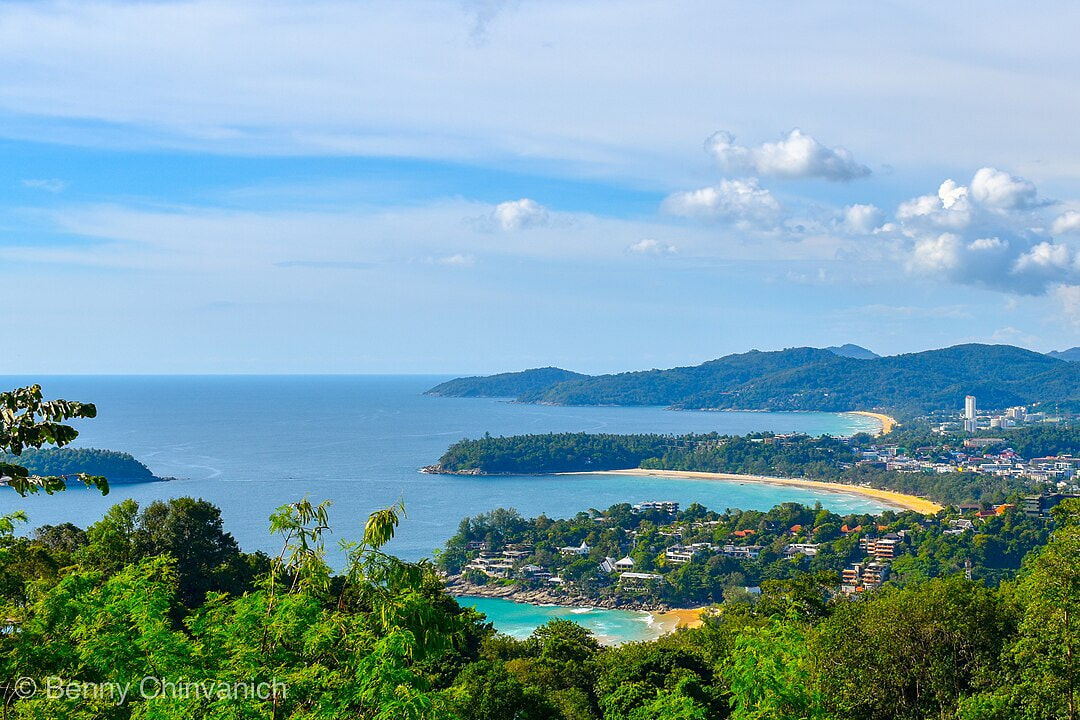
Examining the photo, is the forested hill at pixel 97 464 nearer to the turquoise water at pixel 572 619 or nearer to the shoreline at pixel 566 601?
the shoreline at pixel 566 601

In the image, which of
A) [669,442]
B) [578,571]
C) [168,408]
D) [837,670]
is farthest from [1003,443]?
[168,408]

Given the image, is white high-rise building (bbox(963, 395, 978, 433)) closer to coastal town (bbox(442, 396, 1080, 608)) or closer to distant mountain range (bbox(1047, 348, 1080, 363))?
coastal town (bbox(442, 396, 1080, 608))

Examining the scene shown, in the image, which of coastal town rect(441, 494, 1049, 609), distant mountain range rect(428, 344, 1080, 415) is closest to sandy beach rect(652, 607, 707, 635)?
coastal town rect(441, 494, 1049, 609)

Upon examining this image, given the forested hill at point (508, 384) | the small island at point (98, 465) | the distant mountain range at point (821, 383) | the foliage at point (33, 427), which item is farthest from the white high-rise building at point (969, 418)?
the foliage at point (33, 427)

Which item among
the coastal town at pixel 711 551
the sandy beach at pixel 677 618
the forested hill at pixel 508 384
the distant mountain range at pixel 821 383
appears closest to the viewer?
the sandy beach at pixel 677 618

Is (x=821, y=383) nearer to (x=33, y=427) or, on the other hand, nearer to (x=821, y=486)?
(x=821, y=486)

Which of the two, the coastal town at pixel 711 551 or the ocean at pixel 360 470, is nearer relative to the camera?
the coastal town at pixel 711 551

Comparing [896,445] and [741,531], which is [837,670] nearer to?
[741,531]
